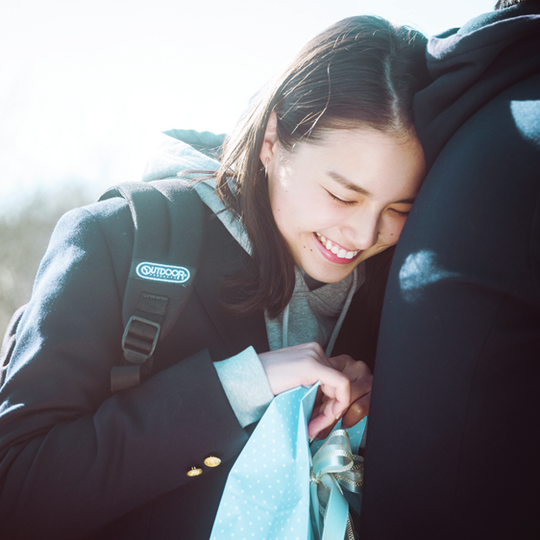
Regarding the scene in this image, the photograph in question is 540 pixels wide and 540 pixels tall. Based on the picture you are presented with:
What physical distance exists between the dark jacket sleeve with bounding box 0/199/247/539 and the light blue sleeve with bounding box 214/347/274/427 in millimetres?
29

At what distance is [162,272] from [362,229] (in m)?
0.55

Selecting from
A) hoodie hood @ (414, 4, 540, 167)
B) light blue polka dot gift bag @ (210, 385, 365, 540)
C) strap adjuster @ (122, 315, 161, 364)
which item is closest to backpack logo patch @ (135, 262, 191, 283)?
strap adjuster @ (122, 315, 161, 364)

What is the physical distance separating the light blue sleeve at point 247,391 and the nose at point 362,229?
1.49ft

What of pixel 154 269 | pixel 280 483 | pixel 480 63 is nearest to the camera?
pixel 480 63

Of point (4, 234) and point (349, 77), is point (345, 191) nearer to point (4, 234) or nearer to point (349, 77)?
point (349, 77)

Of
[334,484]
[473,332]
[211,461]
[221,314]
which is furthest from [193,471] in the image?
[473,332]

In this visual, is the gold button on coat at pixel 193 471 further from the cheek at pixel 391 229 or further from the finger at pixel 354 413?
the cheek at pixel 391 229

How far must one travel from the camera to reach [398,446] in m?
0.72

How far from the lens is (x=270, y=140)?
1320 mm

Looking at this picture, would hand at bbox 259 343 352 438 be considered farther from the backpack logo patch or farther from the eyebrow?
the eyebrow

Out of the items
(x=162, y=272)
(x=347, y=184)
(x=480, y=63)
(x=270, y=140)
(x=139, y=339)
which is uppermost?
(x=480, y=63)

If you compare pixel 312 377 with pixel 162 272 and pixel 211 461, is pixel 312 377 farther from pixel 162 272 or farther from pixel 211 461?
pixel 162 272

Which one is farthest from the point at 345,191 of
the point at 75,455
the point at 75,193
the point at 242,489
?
the point at 75,193

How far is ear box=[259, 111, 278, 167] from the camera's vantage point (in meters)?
1.30
